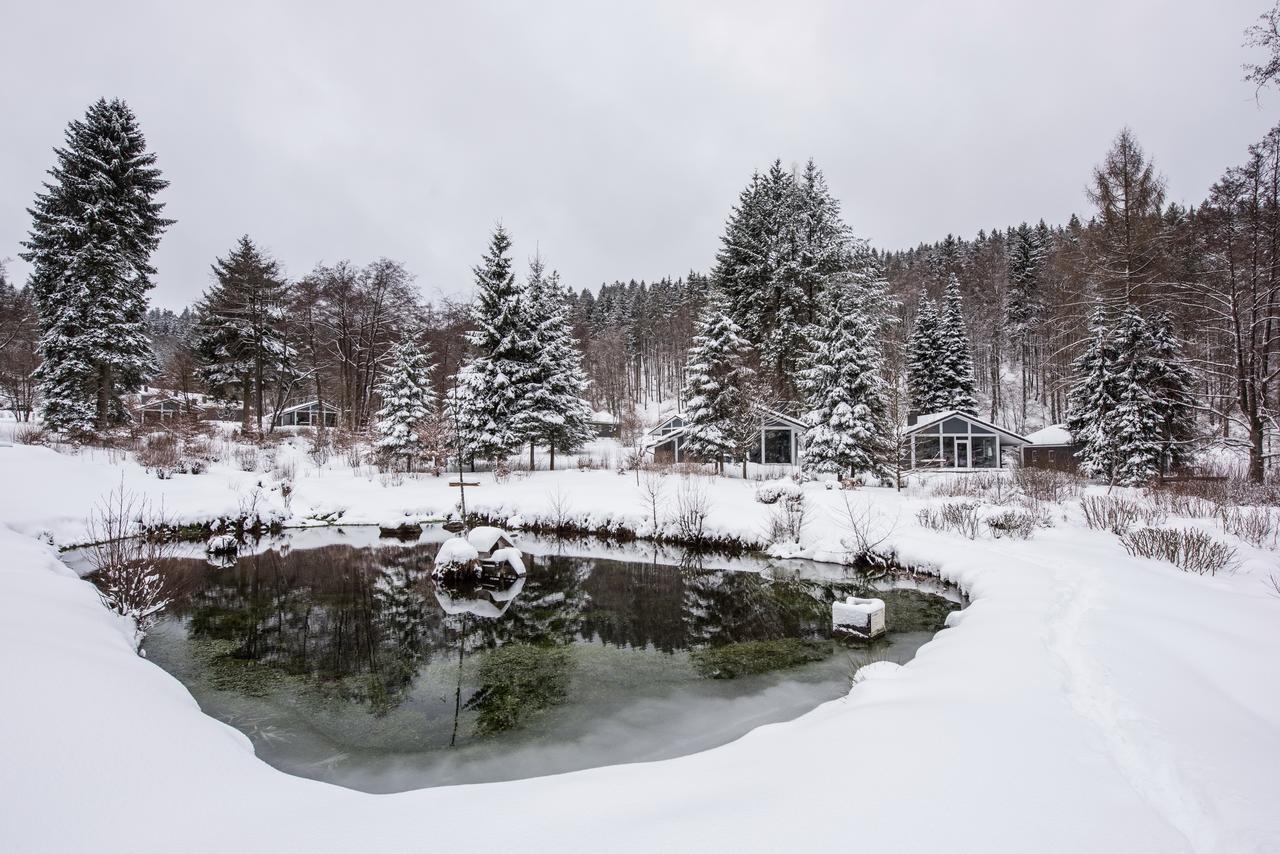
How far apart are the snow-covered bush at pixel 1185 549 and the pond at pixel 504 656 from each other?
10.2 feet

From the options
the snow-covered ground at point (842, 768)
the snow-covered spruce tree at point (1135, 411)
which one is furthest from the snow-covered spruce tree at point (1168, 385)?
the snow-covered ground at point (842, 768)

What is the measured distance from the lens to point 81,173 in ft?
77.9

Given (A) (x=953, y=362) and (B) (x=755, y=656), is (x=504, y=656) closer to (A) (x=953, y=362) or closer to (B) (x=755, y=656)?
(B) (x=755, y=656)

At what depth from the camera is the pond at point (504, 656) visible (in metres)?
5.68

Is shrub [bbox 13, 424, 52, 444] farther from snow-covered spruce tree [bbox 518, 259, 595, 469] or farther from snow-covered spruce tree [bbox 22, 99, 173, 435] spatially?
snow-covered spruce tree [bbox 518, 259, 595, 469]

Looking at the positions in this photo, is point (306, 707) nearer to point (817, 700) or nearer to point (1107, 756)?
point (817, 700)

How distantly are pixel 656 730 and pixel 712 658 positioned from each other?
7.60 feet

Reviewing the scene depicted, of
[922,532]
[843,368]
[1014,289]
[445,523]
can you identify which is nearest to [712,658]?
[922,532]

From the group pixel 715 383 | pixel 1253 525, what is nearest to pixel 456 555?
pixel 1253 525

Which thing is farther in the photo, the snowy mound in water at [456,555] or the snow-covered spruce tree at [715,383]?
the snow-covered spruce tree at [715,383]

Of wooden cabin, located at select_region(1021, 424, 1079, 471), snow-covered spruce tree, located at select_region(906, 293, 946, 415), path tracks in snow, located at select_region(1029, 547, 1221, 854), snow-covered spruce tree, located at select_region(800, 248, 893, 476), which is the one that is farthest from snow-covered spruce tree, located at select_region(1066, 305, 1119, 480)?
path tracks in snow, located at select_region(1029, 547, 1221, 854)

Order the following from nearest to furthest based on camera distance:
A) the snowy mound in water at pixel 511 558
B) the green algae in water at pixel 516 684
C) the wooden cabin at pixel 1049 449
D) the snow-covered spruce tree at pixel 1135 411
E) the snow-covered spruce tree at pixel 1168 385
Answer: the green algae in water at pixel 516 684, the snowy mound in water at pixel 511 558, the snow-covered spruce tree at pixel 1135 411, the snow-covered spruce tree at pixel 1168 385, the wooden cabin at pixel 1049 449

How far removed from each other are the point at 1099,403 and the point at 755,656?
24564 millimetres

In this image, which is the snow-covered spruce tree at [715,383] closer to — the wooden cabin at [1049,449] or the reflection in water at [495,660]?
the reflection in water at [495,660]
